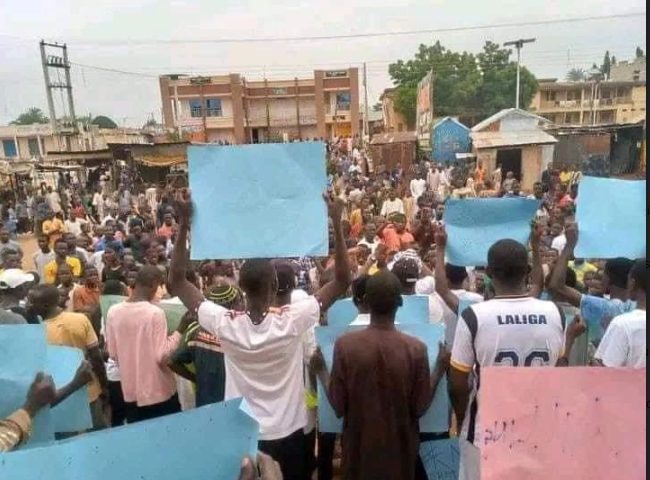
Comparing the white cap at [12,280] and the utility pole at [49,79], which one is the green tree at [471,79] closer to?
Answer: the utility pole at [49,79]

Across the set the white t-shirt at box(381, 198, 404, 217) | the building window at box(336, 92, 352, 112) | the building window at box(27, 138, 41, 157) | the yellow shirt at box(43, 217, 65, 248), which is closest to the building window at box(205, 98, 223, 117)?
the building window at box(336, 92, 352, 112)

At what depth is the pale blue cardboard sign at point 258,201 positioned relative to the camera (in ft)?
8.25

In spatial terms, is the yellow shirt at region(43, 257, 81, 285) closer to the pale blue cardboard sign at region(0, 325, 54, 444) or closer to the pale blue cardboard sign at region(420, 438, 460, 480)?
the pale blue cardboard sign at region(0, 325, 54, 444)

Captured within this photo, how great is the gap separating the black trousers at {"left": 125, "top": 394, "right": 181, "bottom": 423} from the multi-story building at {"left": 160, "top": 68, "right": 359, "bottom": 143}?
45.9 meters

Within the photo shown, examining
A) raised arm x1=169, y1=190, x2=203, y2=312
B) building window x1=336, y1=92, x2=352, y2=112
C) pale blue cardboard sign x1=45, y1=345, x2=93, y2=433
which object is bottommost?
pale blue cardboard sign x1=45, y1=345, x2=93, y2=433

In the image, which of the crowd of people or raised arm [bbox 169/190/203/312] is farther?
raised arm [bbox 169/190/203/312]

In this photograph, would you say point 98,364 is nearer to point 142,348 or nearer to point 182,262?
point 142,348

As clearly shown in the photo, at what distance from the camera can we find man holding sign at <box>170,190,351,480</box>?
238 centimetres

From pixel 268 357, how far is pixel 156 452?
1.06 metres

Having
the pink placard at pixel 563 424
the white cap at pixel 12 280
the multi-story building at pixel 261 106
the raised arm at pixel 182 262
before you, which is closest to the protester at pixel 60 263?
the white cap at pixel 12 280

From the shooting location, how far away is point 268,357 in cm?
241

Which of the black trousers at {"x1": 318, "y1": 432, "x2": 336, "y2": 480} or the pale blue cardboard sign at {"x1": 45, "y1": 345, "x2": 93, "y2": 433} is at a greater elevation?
the pale blue cardboard sign at {"x1": 45, "y1": 345, "x2": 93, "y2": 433}

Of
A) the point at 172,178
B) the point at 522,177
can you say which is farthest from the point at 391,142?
the point at 172,178

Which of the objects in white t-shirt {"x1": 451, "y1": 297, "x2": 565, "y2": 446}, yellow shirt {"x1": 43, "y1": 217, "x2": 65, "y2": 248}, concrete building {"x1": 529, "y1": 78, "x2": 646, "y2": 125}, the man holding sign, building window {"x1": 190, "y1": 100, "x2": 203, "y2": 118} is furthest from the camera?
building window {"x1": 190, "y1": 100, "x2": 203, "y2": 118}
